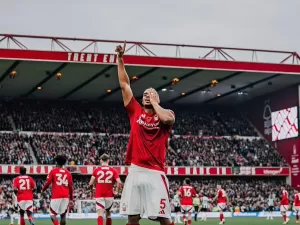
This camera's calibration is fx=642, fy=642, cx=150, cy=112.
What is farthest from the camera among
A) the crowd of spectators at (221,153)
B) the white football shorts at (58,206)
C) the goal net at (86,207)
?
the crowd of spectators at (221,153)

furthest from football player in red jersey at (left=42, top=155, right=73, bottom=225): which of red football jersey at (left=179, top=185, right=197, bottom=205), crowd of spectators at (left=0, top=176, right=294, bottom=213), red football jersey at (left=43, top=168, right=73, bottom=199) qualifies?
crowd of spectators at (left=0, top=176, right=294, bottom=213)

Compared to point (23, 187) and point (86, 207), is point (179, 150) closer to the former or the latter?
point (86, 207)

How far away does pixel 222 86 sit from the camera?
52500 mm

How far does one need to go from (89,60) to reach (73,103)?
1524cm

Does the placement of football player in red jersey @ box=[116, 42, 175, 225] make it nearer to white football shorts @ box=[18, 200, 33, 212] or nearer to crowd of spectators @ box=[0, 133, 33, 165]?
white football shorts @ box=[18, 200, 33, 212]

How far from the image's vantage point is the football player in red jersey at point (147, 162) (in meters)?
7.93

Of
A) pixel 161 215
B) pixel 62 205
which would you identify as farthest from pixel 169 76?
pixel 161 215

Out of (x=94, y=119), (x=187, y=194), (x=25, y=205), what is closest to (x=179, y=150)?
(x=94, y=119)

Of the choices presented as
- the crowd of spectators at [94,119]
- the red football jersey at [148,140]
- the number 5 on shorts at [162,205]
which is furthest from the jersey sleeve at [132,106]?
the crowd of spectators at [94,119]

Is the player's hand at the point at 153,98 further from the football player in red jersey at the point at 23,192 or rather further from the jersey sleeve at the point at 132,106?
the football player in red jersey at the point at 23,192

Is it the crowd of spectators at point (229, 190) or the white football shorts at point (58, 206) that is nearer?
the white football shorts at point (58, 206)

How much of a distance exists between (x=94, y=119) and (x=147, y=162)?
4739 centimetres

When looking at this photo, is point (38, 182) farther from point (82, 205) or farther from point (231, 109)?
point (231, 109)

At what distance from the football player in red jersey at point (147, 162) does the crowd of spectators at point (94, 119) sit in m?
43.5
